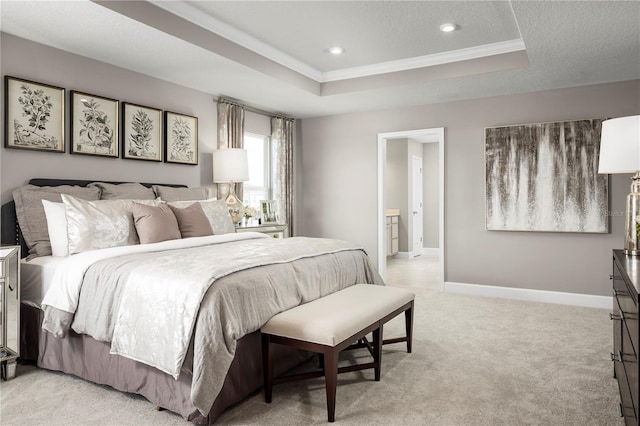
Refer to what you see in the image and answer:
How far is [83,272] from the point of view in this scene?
2604mm

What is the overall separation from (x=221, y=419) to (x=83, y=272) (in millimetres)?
1172

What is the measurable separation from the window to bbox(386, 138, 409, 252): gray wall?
3286 mm

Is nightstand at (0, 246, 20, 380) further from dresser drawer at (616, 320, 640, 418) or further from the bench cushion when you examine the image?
dresser drawer at (616, 320, 640, 418)

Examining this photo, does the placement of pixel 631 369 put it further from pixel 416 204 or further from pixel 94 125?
pixel 416 204

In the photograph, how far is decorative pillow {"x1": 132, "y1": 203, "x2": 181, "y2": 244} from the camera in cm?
321

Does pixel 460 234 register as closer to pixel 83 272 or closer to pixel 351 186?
pixel 351 186

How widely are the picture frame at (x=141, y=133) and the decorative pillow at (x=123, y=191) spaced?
36cm

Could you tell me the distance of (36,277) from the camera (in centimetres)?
291

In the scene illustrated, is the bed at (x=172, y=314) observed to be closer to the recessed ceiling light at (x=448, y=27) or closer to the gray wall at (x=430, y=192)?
the recessed ceiling light at (x=448, y=27)

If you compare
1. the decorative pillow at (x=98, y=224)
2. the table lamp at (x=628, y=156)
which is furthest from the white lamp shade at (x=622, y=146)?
the decorative pillow at (x=98, y=224)

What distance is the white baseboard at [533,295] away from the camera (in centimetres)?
461

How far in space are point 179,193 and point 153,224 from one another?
1021mm

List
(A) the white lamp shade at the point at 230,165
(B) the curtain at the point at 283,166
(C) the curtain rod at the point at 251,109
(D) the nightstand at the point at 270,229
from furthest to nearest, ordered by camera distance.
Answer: (B) the curtain at the point at 283,166 → (C) the curtain rod at the point at 251,109 → (D) the nightstand at the point at 270,229 → (A) the white lamp shade at the point at 230,165

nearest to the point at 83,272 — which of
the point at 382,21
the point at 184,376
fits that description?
the point at 184,376
